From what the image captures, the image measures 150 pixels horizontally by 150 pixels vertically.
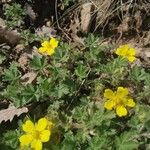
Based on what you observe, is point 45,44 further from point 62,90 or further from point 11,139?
point 11,139

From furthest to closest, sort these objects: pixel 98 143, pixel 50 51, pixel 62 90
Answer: pixel 50 51, pixel 62 90, pixel 98 143

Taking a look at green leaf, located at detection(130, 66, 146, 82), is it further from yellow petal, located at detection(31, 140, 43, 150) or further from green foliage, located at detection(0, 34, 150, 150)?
yellow petal, located at detection(31, 140, 43, 150)

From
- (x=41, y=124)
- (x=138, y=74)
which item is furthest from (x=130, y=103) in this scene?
(x=41, y=124)

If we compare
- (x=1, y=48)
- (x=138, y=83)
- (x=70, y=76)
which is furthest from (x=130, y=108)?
(x=1, y=48)

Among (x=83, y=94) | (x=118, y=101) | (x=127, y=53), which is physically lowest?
(x=83, y=94)

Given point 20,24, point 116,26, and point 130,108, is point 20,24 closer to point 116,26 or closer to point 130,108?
point 116,26

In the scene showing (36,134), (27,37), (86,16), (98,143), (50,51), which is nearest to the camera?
(98,143)

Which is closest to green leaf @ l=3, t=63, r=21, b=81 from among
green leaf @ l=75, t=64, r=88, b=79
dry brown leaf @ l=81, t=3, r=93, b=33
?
green leaf @ l=75, t=64, r=88, b=79
